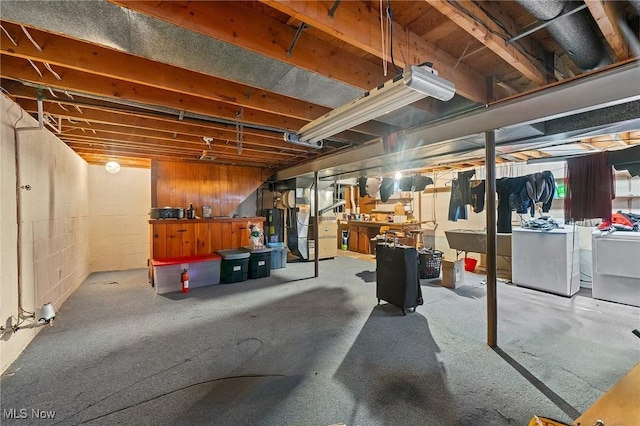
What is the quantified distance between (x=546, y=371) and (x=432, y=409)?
3.88 ft

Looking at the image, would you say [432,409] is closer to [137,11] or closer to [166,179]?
[137,11]

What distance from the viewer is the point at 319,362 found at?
231cm

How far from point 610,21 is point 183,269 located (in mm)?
5437

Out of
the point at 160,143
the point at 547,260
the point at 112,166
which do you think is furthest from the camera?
the point at 112,166

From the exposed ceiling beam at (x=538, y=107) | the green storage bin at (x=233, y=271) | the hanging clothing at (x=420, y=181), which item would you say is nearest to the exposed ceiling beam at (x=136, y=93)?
the exposed ceiling beam at (x=538, y=107)

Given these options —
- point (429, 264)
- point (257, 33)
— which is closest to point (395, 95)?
point (257, 33)

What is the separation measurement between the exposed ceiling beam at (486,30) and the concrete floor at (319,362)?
7.87 feet

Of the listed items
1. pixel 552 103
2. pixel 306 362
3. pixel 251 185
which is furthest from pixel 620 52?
pixel 251 185

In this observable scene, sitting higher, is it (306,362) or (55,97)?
(55,97)

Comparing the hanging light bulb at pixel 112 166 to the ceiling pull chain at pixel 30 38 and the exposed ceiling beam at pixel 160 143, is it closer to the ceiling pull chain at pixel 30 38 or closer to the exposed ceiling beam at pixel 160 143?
the exposed ceiling beam at pixel 160 143

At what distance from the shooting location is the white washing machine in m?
3.43

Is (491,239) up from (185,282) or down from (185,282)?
up

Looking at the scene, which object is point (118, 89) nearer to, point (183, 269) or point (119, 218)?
point (183, 269)

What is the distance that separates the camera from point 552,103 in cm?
207
